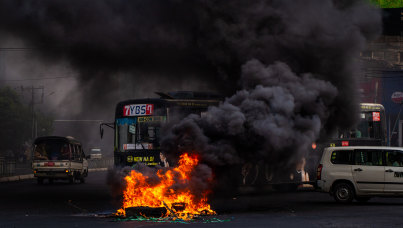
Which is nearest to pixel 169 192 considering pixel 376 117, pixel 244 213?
pixel 244 213

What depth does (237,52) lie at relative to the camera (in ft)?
52.6

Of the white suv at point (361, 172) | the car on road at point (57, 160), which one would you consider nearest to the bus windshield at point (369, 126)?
the white suv at point (361, 172)

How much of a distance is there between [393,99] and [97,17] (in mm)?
48290

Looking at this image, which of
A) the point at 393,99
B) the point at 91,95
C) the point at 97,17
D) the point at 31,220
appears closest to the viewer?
the point at 31,220

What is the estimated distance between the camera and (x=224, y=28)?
53.0 ft

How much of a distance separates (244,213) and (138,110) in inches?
304

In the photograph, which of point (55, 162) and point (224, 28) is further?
point (55, 162)

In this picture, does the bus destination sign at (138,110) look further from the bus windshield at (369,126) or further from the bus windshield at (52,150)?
the bus windshield at (52,150)

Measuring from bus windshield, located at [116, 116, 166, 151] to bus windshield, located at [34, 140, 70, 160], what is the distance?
12022 mm

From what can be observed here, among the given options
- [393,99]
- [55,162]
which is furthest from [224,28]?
[393,99]

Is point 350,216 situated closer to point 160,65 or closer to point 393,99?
point 160,65

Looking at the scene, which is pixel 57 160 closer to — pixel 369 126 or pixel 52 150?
pixel 52 150

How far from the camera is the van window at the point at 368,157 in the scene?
1769 cm

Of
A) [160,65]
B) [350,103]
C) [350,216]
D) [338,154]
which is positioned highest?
[160,65]
